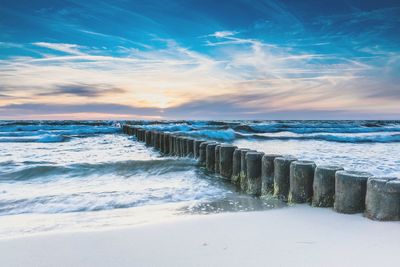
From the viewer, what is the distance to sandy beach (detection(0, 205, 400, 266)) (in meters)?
2.29

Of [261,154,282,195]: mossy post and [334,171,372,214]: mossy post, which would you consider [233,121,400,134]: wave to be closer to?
[261,154,282,195]: mossy post

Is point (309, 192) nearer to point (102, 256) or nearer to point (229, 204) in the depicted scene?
point (229, 204)

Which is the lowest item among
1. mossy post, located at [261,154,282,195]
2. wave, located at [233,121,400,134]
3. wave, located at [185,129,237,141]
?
wave, located at [185,129,237,141]

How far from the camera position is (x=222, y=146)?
6.29m

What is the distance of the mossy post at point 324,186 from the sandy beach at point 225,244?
0.35m

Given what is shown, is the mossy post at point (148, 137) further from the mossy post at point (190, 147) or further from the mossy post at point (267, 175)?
the mossy post at point (267, 175)

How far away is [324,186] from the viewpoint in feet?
12.2

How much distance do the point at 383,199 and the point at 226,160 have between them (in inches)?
131

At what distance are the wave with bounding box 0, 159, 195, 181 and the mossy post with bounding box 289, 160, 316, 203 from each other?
348 centimetres

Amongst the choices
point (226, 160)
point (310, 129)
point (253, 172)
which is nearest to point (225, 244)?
point (253, 172)

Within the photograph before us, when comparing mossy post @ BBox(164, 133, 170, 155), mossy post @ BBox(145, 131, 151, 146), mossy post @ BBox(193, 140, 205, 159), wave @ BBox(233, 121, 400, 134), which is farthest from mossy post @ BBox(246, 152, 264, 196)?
wave @ BBox(233, 121, 400, 134)

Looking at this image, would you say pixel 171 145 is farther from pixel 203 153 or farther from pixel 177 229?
pixel 177 229

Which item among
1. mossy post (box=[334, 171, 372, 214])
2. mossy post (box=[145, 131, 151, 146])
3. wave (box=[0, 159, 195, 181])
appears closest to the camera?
mossy post (box=[334, 171, 372, 214])

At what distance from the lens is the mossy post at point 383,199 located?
3.00 meters
